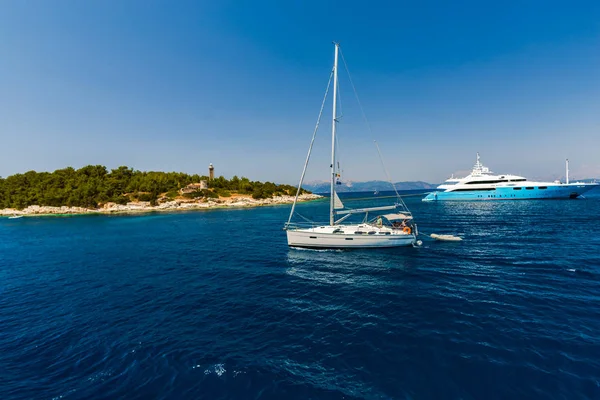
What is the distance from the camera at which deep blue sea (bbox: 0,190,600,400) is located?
9.46m

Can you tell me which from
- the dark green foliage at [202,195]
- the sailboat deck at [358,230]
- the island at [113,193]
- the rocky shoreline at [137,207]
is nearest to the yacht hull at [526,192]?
the island at [113,193]

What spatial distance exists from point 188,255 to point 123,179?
115m

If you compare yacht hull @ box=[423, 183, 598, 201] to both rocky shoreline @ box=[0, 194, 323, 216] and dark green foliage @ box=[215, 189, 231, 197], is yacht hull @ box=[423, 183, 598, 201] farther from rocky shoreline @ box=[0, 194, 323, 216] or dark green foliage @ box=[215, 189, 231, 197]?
dark green foliage @ box=[215, 189, 231, 197]

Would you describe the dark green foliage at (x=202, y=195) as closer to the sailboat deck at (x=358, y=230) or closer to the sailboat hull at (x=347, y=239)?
the sailboat hull at (x=347, y=239)

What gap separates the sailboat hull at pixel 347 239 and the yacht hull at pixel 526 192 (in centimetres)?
9169

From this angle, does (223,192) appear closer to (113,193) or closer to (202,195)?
(202,195)

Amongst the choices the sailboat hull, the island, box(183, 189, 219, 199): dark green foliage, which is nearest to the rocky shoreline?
the island

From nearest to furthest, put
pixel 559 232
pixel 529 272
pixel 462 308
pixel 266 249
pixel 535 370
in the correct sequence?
1. pixel 535 370
2. pixel 462 308
3. pixel 529 272
4. pixel 266 249
5. pixel 559 232

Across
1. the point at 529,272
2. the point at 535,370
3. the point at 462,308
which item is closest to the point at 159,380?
the point at 535,370

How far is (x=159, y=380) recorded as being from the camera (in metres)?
9.82

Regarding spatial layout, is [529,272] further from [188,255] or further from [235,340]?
[188,255]

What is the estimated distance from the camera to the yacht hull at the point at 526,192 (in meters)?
89.4

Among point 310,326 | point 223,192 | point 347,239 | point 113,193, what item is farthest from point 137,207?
point 310,326

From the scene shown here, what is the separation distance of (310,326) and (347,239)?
1615 centimetres
